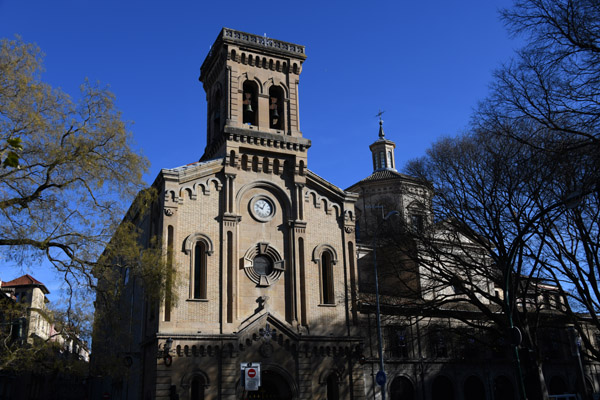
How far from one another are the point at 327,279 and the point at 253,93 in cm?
1165

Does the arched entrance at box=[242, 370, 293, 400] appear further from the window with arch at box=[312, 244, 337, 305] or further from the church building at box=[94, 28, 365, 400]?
the window with arch at box=[312, 244, 337, 305]

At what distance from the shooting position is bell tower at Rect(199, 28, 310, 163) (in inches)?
1219

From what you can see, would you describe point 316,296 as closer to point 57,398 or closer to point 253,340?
point 253,340

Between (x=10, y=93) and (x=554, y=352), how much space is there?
39.0 metres

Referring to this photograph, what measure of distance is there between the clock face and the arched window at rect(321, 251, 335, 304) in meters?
3.89

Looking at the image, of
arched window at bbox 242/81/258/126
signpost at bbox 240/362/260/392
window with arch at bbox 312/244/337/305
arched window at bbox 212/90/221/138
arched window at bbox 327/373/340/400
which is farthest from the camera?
arched window at bbox 212/90/221/138

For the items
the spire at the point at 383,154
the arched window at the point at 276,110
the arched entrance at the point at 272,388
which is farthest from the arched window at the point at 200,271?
the spire at the point at 383,154

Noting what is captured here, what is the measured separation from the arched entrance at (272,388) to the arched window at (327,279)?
4.85 meters

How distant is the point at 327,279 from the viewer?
101 ft

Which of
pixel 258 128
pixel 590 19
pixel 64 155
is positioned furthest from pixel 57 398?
pixel 590 19

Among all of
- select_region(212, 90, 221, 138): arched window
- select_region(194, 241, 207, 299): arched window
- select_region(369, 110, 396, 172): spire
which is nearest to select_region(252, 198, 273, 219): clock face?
select_region(194, 241, 207, 299): arched window

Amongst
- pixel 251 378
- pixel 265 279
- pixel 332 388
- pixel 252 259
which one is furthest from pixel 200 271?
pixel 251 378

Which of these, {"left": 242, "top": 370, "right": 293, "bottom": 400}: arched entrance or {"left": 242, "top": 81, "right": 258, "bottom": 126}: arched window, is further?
{"left": 242, "top": 81, "right": 258, "bottom": 126}: arched window

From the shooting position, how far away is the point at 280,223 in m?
30.3
